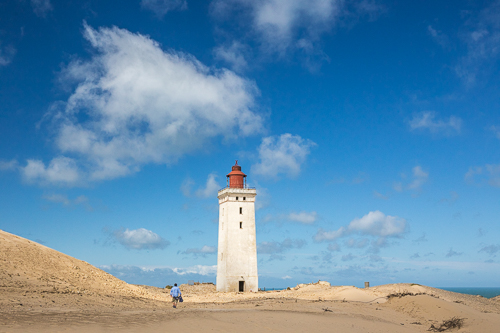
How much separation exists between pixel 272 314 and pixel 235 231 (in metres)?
28.3

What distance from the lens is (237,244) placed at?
5238cm

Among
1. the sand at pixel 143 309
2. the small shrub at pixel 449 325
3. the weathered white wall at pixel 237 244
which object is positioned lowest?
the small shrub at pixel 449 325

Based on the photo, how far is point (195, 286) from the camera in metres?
58.9

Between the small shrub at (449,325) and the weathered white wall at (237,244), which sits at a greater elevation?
the weathered white wall at (237,244)

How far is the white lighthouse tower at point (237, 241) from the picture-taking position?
5162 centimetres

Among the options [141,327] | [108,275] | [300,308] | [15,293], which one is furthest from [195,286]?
[141,327]

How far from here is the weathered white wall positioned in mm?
51656

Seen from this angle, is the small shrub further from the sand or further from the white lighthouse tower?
the white lighthouse tower

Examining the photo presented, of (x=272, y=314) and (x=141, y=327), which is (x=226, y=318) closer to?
(x=272, y=314)

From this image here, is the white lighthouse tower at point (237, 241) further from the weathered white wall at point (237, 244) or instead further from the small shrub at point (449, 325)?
the small shrub at point (449, 325)

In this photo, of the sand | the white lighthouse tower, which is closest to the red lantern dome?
the white lighthouse tower

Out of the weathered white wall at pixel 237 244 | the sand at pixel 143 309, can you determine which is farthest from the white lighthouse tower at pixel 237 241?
the sand at pixel 143 309

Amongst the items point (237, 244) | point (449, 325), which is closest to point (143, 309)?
point (449, 325)

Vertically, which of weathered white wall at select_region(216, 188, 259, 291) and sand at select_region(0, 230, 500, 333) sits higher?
weathered white wall at select_region(216, 188, 259, 291)
